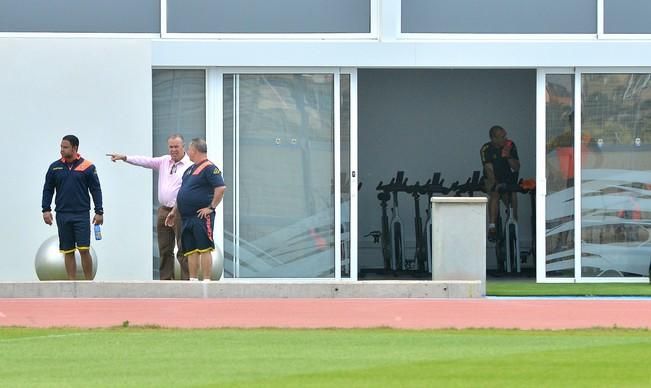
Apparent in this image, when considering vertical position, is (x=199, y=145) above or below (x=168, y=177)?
above

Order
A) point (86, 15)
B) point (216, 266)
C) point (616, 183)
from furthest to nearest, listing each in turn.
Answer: point (616, 183) < point (86, 15) < point (216, 266)

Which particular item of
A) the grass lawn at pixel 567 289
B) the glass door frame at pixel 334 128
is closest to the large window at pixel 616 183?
the grass lawn at pixel 567 289

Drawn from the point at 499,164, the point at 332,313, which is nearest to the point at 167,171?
the point at 332,313

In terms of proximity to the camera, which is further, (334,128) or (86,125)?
(334,128)

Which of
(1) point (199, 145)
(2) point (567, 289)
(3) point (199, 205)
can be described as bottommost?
(2) point (567, 289)

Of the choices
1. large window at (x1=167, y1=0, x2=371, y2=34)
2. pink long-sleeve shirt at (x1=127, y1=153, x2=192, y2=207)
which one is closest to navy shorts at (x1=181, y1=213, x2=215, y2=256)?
pink long-sleeve shirt at (x1=127, y1=153, x2=192, y2=207)

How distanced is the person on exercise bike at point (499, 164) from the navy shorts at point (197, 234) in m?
7.02

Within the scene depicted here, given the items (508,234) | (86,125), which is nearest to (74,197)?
(86,125)

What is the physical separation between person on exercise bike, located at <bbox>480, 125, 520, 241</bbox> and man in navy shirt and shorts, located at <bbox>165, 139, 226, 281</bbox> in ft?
22.7

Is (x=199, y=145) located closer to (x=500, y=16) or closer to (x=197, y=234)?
(x=197, y=234)

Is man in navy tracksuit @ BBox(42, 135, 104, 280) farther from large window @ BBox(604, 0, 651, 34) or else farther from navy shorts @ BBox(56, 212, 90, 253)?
large window @ BBox(604, 0, 651, 34)

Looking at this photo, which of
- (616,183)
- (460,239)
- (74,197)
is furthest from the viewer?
(616,183)

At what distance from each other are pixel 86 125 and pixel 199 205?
3.55 meters

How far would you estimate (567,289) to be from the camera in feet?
71.4
